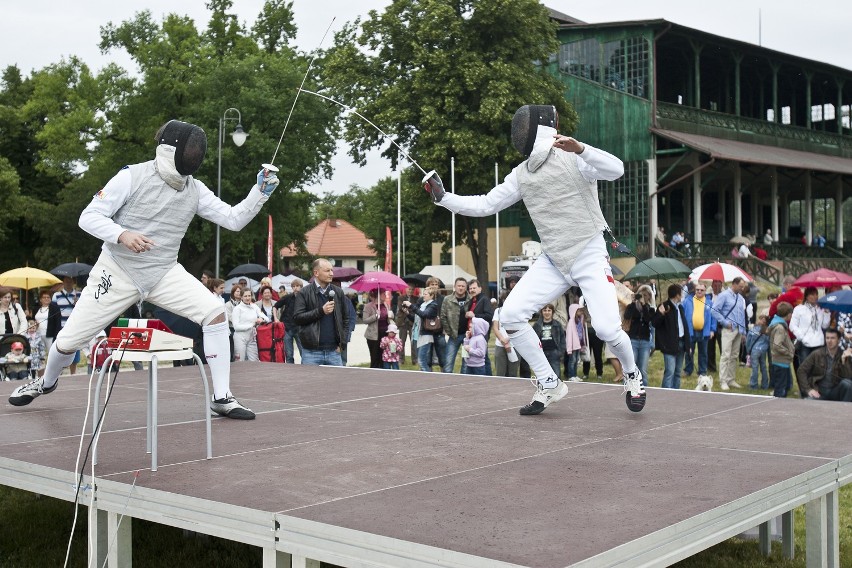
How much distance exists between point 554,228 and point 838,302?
8335 millimetres

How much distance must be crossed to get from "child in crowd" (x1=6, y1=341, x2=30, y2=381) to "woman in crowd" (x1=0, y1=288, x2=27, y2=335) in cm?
116

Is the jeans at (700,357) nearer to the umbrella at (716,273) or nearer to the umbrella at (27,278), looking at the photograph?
the umbrella at (716,273)

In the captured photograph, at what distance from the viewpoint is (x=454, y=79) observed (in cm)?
3319

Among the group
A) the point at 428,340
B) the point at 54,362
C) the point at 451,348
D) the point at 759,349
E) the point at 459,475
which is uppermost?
the point at 54,362

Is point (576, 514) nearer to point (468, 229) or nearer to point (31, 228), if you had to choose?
point (468, 229)

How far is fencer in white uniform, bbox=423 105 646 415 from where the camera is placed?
6.48 metres

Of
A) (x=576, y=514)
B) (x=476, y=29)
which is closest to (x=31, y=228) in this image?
(x=476, y=29)

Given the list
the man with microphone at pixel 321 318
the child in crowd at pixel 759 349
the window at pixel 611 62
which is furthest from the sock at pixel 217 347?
the window at pixel 611 62

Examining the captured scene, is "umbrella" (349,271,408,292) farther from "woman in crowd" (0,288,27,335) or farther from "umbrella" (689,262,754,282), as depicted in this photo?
"woman in crowd" (0,288,27,335)

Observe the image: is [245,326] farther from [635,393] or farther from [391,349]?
[635,393]

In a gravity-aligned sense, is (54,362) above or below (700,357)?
above

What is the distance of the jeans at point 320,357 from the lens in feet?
38.4

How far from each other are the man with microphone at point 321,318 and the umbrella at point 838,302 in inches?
266

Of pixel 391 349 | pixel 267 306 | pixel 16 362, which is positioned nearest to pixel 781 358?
pixel 391 349
